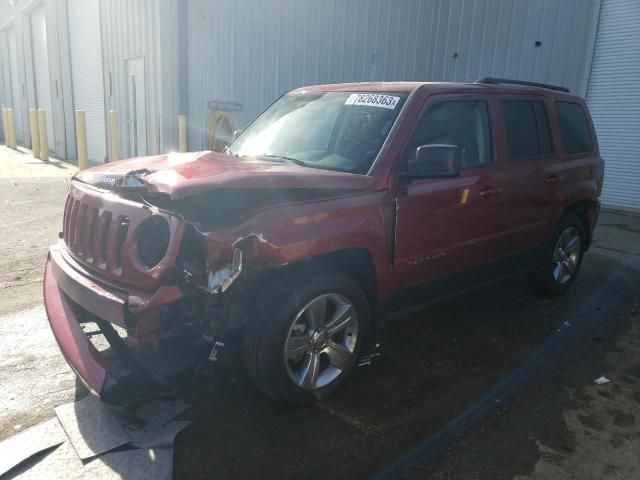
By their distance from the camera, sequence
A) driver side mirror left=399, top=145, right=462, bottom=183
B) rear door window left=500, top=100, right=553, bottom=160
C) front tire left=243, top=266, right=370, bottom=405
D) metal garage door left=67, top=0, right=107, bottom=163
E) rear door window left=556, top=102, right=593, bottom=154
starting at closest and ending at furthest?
front tire left=243, top=266, right=370, bottom=405
driver side mirror left=399, top=145, right=462, bottom=183
rear door window left=500, top=100, right=553, bottom=160
rear door window left=556, top=102, right=593, bottom=154
metal garage door left=67, top=0, right=107, bottom=163

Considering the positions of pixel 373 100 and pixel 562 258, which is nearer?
pixel 373 100

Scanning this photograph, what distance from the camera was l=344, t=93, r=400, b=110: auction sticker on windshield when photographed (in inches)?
136

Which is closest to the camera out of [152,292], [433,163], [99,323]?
[152,292]

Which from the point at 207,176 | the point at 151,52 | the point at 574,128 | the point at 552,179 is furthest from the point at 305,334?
the point at 151,52

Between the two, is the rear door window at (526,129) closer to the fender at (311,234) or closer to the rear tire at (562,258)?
the rear tire at (562,258)

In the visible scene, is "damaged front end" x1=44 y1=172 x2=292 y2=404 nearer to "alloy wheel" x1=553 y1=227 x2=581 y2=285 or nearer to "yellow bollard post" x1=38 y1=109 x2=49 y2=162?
"alloy wheel" x1=553 y1=227 x2=581 y2=285

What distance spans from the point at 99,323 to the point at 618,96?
10429 mm

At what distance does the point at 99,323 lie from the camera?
2.85 metres

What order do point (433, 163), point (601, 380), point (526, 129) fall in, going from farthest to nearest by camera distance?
point (526, 129)
point (601, 380)
point (433, 163)

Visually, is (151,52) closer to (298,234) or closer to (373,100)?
(373,100)

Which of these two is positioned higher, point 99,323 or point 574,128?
point 574,128

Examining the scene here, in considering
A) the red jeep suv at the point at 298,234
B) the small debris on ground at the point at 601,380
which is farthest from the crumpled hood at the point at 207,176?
the small debris on ground at the point at 601,380

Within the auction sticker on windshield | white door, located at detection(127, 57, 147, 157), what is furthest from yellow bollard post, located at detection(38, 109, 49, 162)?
the auction sticker on windshield

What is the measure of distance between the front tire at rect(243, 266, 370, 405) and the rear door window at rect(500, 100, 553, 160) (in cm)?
Result: 197
